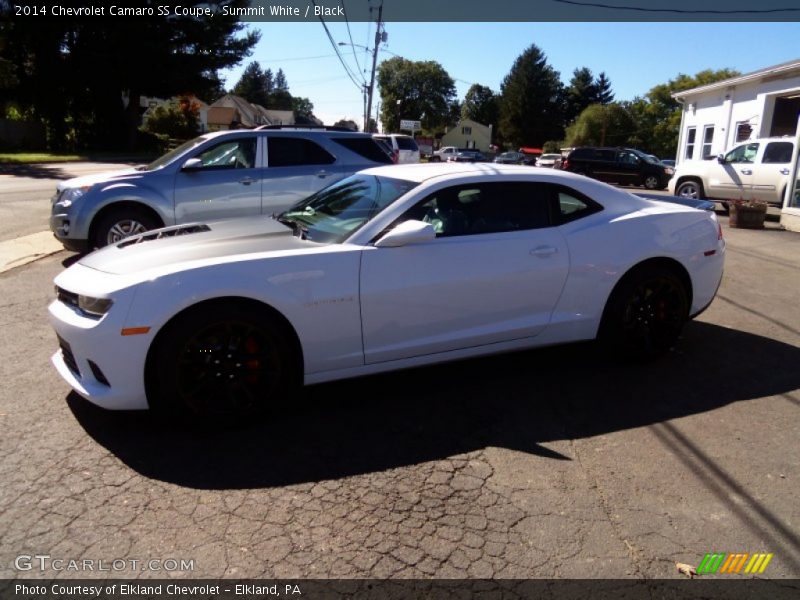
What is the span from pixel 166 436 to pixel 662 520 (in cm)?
267

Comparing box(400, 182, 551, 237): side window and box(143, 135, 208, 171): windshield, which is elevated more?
box(143, 135, 208, 171): windshield

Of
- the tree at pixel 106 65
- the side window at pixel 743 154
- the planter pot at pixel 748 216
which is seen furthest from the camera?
the tree at pixel 106 65

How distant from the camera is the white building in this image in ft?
65.5

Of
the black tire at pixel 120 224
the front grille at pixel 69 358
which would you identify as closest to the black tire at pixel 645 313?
the front grille at pixel 69 358

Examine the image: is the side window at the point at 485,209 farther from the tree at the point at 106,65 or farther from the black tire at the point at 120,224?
the tree at the point at 106,65

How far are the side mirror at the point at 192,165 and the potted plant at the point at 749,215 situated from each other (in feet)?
A: 38.6

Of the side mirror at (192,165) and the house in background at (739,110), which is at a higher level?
the house in background at (739,110)

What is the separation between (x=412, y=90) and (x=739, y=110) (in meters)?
97.1

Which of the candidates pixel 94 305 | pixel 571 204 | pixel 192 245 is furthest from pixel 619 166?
pixel 94 305

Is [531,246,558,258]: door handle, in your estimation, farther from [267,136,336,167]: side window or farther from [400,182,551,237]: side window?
[267,136,336,167]: side window

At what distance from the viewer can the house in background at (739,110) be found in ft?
65.6

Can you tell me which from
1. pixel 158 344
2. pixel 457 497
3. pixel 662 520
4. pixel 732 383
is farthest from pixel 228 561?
pixel 732 383

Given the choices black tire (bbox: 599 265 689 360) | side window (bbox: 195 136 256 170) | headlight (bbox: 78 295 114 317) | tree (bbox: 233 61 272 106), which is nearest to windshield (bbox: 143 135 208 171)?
side window (bbox: 195 136 256 170)

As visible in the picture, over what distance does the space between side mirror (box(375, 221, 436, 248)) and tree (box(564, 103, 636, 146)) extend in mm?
61351
